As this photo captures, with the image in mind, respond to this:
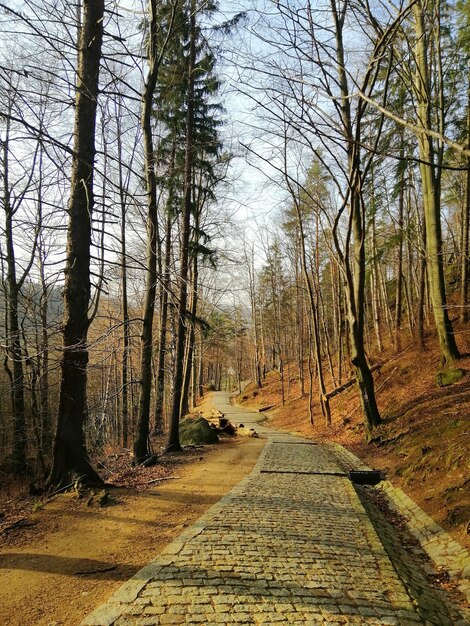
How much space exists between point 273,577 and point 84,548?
2.30 m

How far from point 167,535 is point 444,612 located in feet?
10.2

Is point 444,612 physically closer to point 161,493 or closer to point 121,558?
point 121,558

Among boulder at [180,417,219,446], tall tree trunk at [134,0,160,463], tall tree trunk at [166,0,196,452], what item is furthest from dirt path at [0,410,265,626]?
boulder at [180,417,219,446]

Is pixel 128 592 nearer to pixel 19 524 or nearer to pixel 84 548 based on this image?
pixel 84 548

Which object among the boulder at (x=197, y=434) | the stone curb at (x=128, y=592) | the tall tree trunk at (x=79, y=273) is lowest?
the boulder at (x=197, y=434)

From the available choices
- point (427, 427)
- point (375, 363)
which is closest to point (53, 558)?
point (427, 427)

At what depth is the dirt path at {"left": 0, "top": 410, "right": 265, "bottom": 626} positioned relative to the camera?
3.58 m

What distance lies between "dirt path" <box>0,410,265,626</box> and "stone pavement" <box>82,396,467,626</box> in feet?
1.35

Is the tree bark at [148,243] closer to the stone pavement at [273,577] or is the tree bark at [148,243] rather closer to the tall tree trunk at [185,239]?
the tall tree trunk at [185,239]

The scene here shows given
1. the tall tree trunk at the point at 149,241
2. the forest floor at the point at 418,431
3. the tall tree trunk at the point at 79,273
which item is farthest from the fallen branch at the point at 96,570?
the tall tree trunk at the point at 149,241

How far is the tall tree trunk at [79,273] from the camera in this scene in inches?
275

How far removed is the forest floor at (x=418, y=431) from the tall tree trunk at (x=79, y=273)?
216 inches

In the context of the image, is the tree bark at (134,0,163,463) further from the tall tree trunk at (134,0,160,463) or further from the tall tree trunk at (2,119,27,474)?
the tall tree trunk at (2,119,27,474)

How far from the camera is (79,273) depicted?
7211 mm
